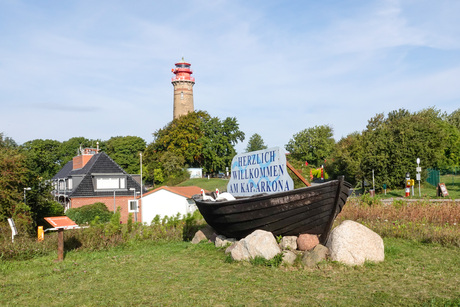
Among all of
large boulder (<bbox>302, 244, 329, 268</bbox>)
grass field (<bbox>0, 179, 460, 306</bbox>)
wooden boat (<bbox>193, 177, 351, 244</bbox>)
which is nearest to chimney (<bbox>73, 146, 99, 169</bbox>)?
grass field (<bbox>0, 179, 460, 306</bbox>)

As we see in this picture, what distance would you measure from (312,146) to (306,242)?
5743cm

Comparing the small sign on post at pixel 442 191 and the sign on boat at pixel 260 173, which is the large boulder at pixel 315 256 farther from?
the small sign on post at pixel 442 191

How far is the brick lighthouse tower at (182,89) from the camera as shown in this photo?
72.1m

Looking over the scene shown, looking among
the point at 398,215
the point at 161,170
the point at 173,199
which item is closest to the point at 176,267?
the point at 398,215

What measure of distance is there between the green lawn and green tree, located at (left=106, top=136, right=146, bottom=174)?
68.9 metres

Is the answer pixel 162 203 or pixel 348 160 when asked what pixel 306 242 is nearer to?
pixel 162 203

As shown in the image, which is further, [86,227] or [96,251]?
[86,227]

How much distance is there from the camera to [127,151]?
260 ft

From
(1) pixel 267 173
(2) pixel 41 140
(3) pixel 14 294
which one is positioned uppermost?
(2) pixel 41 140

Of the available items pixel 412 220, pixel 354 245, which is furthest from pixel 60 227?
pixel 412 220

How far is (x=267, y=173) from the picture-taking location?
35.0 feet

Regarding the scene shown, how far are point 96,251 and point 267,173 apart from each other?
5.52m

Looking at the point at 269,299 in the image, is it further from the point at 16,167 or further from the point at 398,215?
the point at 16,167

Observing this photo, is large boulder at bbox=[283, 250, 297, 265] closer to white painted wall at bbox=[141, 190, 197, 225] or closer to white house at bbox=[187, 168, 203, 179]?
white painted wall at bbox=[141, 190, 197, 225]
